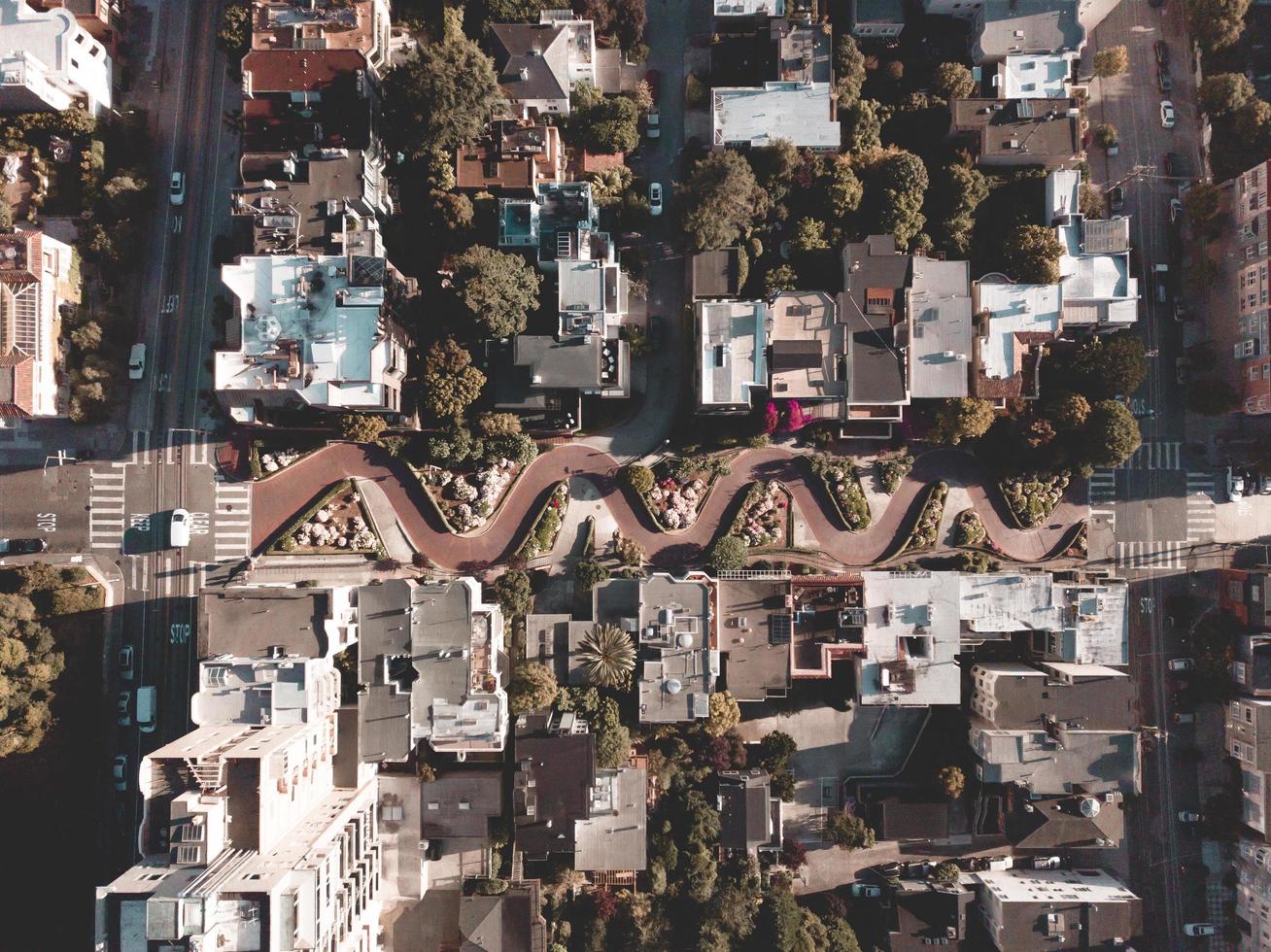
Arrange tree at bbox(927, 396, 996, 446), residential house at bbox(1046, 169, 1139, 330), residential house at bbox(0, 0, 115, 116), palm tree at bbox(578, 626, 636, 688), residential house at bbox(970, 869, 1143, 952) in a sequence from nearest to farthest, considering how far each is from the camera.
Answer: residential house at bbox(0, 0, 115, 116) → palm tree at bbox(578, 626, 636, 688) → residential house at bbox(970, 869, 1143, 952) → tree at bbox(927, 396, 996, 446) → residential house at bbox(1046, 169, 1139, 330)

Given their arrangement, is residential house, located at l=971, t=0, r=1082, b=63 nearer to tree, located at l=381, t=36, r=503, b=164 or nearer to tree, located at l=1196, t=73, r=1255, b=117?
tree, located at l=1196, t=73, r=1255, b=117

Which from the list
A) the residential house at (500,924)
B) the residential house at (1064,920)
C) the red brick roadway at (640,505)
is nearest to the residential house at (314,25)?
the red brick roadway at (640,505)

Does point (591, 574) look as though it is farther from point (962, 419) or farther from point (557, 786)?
point (962, 419)

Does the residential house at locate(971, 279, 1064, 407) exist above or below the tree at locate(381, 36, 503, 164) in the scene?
below

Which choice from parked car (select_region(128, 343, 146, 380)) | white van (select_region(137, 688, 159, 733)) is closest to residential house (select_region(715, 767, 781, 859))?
white van (select_region(137, 688, 159, 733))

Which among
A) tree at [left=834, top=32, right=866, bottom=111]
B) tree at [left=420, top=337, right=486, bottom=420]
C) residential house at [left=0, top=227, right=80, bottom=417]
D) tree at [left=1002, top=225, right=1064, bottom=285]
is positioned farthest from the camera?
tree at [left=834, top=32, right=866, bottom=111]

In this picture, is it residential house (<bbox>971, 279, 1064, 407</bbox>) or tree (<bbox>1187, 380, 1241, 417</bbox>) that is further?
tree (<bbox>1187, 380, 1241, 417</bbox>)

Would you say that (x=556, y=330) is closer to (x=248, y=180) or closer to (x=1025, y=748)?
(x=248, y=180)

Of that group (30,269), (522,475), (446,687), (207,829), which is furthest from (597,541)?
(30,269)

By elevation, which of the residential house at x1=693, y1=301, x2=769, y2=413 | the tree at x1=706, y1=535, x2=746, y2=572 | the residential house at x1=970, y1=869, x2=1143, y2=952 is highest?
the residential house at x1=693, y1=301, x2=769, y2=413
